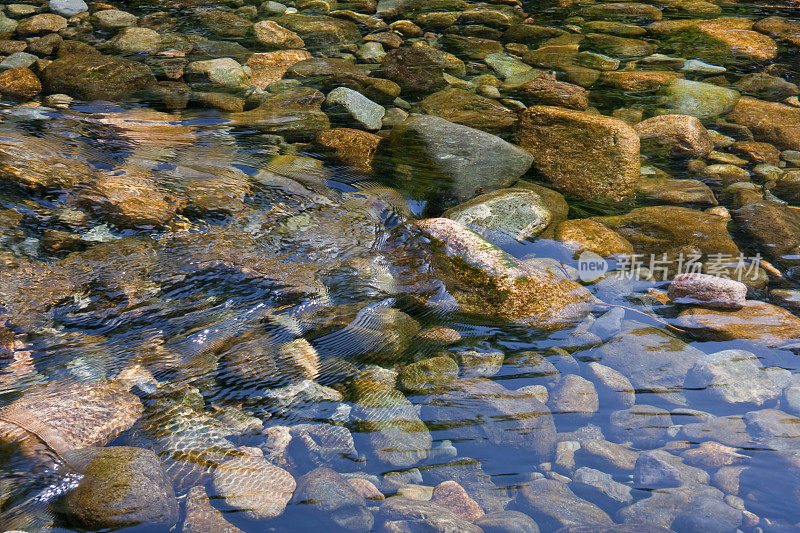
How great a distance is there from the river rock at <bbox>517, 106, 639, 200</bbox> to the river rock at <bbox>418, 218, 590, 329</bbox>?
1.43 meters

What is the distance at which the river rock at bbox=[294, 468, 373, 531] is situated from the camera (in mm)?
2566

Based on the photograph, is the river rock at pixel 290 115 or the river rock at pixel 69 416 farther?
the river rock at pixel 290 115

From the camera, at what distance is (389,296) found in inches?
155

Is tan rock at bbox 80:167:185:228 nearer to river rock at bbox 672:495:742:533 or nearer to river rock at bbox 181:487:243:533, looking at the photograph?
river rock at bbox 181:487:243:533

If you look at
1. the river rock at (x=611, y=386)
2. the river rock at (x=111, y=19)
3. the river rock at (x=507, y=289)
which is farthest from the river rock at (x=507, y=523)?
the river rock at (x=111, y=19)

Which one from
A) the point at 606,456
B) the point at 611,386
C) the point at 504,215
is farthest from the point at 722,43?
the point at 606,456

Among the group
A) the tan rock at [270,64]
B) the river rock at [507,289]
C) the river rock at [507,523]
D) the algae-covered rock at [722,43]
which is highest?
the algae-covered rock at [722,43]

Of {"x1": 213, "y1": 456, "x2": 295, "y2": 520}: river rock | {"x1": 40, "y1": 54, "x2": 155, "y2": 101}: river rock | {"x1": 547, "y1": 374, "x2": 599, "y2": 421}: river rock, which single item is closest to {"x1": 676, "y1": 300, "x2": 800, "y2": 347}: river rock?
{"x1": 547, "y1": 374, "x2": 599, "y2": 421}: river rock

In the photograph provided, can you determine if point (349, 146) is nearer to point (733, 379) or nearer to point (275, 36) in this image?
point (275, 36)

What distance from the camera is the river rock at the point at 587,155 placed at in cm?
507

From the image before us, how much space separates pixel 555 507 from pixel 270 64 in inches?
243

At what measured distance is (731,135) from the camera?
6.03 m

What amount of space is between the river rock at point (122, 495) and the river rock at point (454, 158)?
10.6 feet

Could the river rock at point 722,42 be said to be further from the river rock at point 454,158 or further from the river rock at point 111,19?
the river rock at point 111,19
